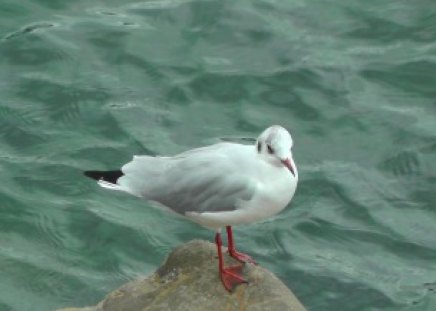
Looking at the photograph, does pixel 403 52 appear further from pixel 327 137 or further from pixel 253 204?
pixel 253 204

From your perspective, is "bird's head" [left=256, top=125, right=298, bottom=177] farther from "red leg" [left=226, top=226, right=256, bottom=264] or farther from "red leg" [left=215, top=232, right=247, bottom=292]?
"red leg" [left=226, top=226, right=256, bottom=264]

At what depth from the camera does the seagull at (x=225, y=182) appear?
741cm

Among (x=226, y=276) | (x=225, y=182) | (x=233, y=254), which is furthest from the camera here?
(x=233, y=254)

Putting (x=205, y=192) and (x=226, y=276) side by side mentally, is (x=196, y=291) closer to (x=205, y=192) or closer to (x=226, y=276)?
(x=226, y=276)

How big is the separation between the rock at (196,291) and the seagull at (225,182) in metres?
0.09

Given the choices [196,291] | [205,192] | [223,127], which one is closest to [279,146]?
[205,192]

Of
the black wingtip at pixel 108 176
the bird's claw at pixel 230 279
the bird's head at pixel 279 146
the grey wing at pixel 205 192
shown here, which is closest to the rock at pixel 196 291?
the bird's claw at pixel 230 279

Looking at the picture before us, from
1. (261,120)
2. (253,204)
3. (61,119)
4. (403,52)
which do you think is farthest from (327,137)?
(253,204)

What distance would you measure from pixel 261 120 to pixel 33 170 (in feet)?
7.71

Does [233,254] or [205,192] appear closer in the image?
[205,192]

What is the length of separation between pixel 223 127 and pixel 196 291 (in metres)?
4.56

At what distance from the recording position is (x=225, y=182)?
7.65 meters

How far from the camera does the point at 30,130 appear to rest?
1199 centimetres

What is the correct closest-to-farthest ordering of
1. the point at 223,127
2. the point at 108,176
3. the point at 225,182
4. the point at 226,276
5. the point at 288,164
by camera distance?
the point at 288,164 < the point at 225,182 < the point at 226,276 < the point at 108,176 < the point at 223,127
